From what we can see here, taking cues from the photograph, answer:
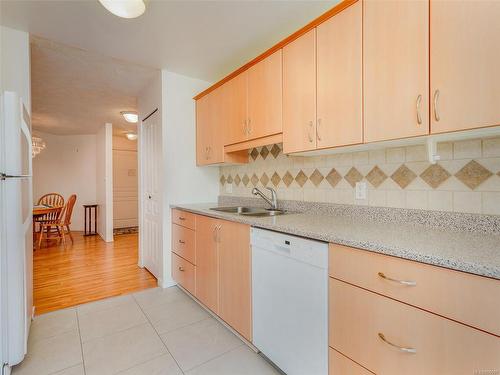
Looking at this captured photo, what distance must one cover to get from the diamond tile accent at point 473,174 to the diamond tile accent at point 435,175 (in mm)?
57

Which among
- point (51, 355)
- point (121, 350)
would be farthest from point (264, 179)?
point (51, 355)

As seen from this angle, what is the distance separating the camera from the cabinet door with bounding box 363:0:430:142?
107cm

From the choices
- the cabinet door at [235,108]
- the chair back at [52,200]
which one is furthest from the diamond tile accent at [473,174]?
the chair back at [52,200]

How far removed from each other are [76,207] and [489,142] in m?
7.43

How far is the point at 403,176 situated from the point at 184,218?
1869 millimetres

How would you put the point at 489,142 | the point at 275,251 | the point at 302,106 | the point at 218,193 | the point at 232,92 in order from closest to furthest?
the point at 489,142, the point at 275,251, the point at 302,106, the point at 232,92, the point at 218,193

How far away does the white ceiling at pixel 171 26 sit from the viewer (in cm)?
168

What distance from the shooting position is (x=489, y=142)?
114 cm

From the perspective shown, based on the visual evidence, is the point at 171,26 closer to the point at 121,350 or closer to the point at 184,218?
the point at 184,218

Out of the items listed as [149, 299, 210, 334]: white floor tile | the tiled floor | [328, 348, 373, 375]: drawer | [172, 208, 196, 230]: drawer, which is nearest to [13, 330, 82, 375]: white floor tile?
the tiled floor

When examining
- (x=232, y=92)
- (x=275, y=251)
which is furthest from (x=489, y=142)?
(x=232, y=92)

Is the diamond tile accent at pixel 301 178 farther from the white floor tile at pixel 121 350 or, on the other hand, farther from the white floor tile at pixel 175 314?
the white floor tile at pixel 121 350

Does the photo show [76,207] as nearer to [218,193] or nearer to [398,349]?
[218,193]

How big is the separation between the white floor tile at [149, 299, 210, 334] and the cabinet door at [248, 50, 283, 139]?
62.7 inches
